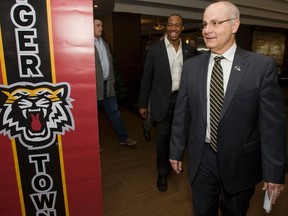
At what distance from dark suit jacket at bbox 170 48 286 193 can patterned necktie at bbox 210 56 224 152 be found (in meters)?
0.04

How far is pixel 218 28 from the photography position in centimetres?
131

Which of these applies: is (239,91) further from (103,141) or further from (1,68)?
(103,141)

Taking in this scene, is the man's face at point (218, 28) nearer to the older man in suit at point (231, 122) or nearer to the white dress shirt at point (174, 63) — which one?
the older man in suit at point (231, 122)

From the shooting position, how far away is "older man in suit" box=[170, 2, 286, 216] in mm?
1279

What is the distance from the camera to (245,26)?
1010 cm

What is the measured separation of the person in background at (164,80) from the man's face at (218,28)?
1.01 metres

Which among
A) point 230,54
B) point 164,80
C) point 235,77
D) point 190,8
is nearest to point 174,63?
point 164,80

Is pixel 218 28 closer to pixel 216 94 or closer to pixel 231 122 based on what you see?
pixel 216 94

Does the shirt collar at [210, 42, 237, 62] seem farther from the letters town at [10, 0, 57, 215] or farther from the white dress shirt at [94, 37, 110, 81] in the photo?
the white dress shirt at [94, 37, 110, 81]

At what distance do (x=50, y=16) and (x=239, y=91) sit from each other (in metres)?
1.04

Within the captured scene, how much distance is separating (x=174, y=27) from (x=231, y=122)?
1.32 m

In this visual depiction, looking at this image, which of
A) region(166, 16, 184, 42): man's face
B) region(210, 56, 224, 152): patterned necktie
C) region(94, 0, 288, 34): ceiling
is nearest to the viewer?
region(210, 56, 224, 152): patterned necktie

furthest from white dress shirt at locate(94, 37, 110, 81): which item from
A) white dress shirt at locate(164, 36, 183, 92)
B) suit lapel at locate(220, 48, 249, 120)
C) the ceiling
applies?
suit lapel at locate(220, 48, 249, 120)

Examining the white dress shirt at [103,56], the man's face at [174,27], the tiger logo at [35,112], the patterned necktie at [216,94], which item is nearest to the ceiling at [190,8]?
the white dress shirt at [103,56]
